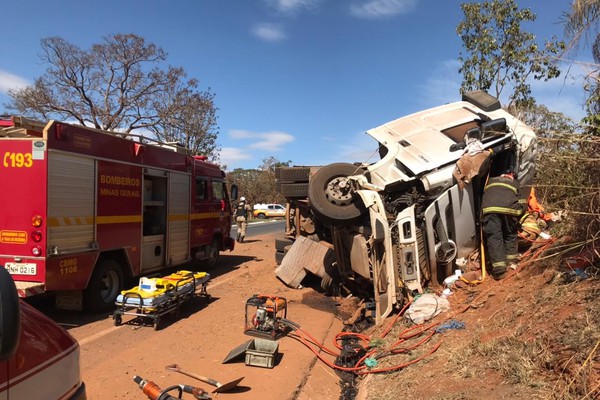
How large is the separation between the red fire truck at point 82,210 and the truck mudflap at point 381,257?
409 centimetres

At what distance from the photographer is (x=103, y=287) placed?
7.41 metres

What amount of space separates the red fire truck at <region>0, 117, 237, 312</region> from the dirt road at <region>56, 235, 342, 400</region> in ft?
2.63

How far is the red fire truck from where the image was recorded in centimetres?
611

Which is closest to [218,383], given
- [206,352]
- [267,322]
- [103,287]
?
[206,352]

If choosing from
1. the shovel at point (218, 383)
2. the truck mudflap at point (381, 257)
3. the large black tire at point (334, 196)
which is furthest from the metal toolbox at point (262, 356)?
the large black tire at point (334, 196)

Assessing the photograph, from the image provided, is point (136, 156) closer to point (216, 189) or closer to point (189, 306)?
point (189, 306)

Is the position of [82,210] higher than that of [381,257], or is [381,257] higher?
[82,210]

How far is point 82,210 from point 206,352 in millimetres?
3015

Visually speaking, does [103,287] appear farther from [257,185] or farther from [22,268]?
[257,185]

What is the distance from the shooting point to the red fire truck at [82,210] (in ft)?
20.0

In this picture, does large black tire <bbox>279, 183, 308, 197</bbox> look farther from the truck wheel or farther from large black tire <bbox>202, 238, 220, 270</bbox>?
the truck wheel

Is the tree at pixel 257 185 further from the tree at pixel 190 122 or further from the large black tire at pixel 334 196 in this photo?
the large black tire at pixel 334 196

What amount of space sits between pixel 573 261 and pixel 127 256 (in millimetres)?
6609

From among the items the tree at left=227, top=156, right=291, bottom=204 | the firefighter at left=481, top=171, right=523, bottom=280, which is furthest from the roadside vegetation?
the tree at left=227, top=156, right=291, bottom=204
